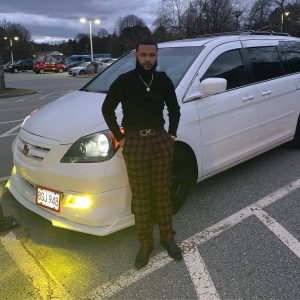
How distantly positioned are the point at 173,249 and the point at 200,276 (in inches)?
14.3

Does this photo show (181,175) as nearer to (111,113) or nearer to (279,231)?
(279,231)

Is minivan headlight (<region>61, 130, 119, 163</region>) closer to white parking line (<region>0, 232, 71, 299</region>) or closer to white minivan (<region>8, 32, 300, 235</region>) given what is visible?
white minivan (<region>8, 32, 300, 235</region>)

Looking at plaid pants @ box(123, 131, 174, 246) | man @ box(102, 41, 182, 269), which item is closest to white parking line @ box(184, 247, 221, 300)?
man @ box(102, 41, 182, 269)

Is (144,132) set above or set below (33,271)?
above

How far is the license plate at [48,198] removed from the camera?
3549 millimetres

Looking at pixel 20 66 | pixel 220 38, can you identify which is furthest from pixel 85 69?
pixel 220 38

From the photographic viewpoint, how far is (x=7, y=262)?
11.2 ft

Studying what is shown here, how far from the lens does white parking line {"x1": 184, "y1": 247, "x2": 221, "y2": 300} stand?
2.93 m

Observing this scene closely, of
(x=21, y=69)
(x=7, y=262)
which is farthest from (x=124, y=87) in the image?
(x=21, y=69)

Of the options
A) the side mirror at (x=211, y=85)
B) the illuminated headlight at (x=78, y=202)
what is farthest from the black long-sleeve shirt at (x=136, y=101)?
the side mirror at (x=211, y=85)

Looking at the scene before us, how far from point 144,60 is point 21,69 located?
2097 inches

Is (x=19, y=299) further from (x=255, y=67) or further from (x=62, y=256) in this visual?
(x=255, y=67)

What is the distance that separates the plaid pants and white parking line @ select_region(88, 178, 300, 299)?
20cm

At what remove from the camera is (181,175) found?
4.07 meters
